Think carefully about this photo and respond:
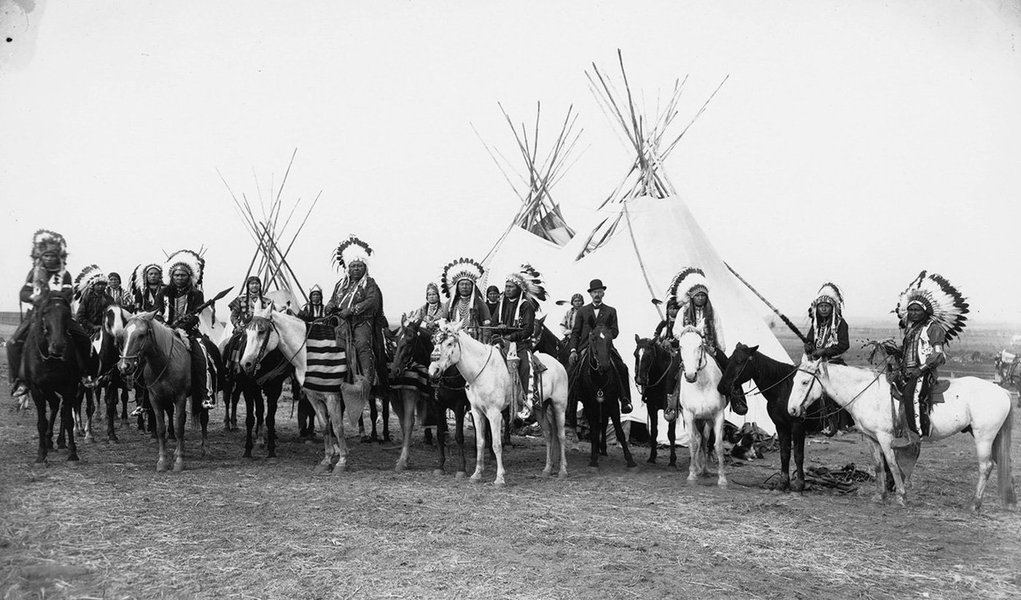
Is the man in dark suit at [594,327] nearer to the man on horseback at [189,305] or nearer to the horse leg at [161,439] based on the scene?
the man on horseback at [189,305]

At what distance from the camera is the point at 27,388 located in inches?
309

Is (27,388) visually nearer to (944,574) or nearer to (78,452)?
(78,452)

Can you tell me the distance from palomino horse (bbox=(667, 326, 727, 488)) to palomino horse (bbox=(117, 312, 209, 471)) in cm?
539

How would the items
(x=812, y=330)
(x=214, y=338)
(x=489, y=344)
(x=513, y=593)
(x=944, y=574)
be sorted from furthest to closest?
1. (x=214, y=338)
2. (x=489, y=344)
3. (x=812, y=330)
4. (x=944, y=574)
5. (x=513, y=593)

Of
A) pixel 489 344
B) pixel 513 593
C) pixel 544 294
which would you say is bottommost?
pixel 513 593

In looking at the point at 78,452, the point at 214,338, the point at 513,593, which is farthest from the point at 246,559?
the point at 214,338

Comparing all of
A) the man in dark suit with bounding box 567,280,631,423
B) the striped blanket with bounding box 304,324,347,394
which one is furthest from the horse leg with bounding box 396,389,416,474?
the man in dark suit with bounding box 567,280,631,423

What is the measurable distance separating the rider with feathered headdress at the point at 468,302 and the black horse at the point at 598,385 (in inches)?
50.8

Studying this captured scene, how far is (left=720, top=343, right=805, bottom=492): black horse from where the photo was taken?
25.1 feet

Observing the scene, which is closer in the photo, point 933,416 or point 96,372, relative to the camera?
point 933,416

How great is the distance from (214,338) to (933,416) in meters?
10.7

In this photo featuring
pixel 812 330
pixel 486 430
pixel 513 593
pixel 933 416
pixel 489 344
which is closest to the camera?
pixel 513 593

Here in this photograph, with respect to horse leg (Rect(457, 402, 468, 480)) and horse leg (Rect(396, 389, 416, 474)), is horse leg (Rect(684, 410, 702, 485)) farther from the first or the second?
horse leg (Rect(396, 389, 416, 474))

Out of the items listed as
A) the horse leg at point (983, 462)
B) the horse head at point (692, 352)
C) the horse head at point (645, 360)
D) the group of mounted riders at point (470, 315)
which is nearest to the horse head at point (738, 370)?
the group of mounted riders at point (470, 315)
